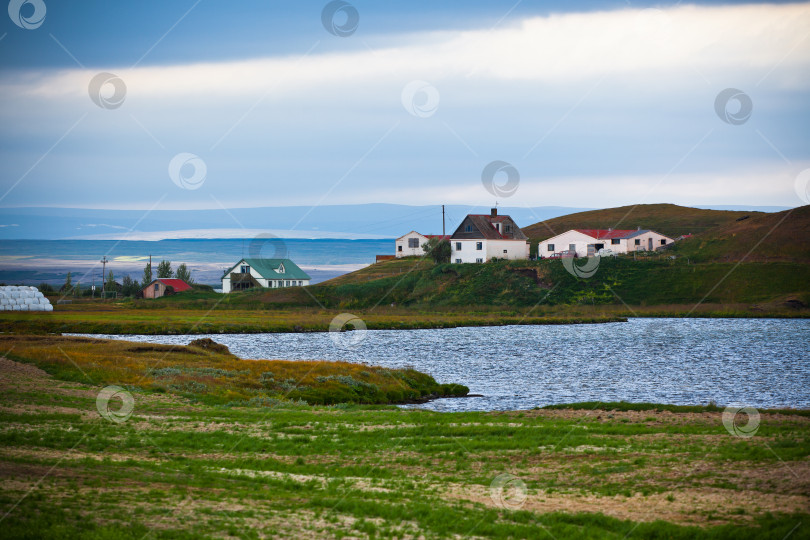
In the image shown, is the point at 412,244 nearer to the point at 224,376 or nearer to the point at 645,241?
the point at 645,241

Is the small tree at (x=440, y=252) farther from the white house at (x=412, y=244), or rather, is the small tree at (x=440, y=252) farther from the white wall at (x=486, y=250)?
the white house at (x=412, y=244)

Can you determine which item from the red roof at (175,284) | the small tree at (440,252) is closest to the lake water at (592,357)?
the small tree at (440,252)

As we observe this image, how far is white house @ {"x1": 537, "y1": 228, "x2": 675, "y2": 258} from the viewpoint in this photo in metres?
162

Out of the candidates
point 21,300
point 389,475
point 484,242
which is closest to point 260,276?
point 484,242

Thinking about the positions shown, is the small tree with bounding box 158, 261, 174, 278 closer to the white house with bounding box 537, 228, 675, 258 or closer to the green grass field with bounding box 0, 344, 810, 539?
the white house with bounding box 537, 228, 675, 258

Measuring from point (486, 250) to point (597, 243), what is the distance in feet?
78.8

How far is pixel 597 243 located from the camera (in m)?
162

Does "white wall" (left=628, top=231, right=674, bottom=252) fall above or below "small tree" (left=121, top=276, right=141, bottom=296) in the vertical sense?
above

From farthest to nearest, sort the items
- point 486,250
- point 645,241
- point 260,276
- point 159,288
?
point 260,276, point 159,288, point 645,241, point 486,250

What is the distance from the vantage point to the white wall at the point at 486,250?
514 ft

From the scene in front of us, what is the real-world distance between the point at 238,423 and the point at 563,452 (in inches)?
529

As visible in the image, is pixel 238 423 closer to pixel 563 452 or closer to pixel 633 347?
pixel 563 452

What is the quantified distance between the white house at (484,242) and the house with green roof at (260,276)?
126 ft

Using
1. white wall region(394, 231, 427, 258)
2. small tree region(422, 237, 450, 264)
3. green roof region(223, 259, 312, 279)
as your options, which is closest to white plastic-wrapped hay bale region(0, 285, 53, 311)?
green roof region(223, 259, 312, 279)
